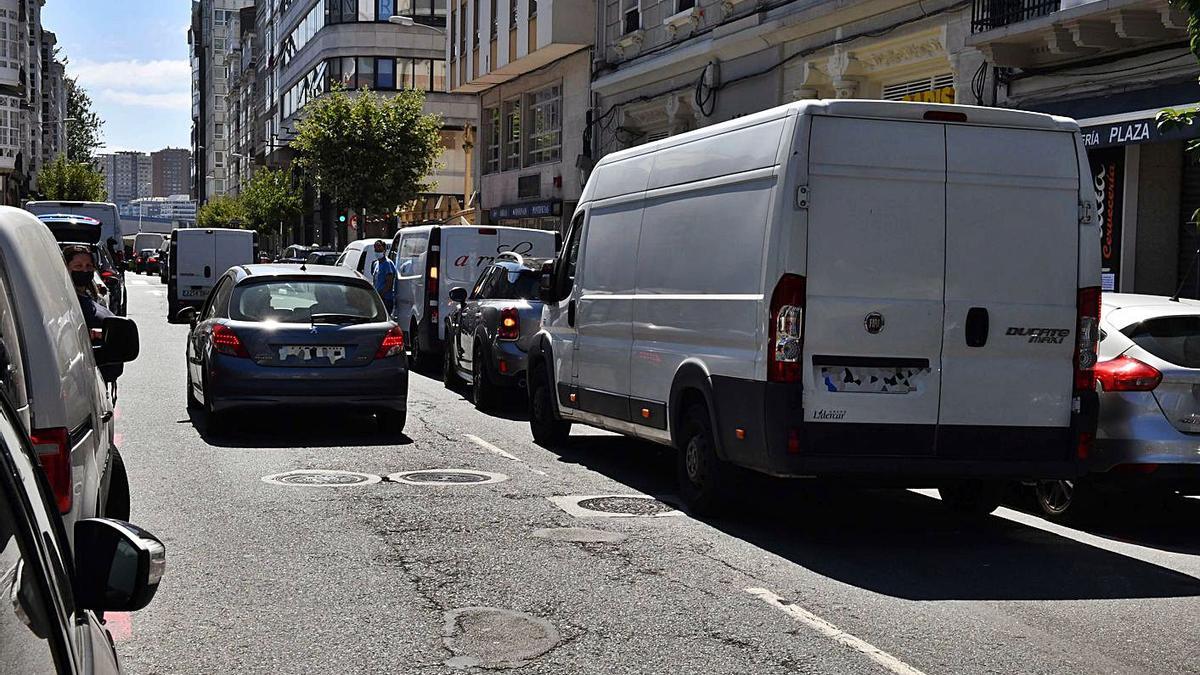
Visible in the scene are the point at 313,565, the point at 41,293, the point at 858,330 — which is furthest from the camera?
the point at 858,330

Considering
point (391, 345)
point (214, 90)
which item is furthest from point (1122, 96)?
point (214, 90)

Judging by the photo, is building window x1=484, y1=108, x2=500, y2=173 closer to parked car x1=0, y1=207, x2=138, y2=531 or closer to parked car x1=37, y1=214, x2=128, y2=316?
parked car x1=37, y1=214, x2=128, y2=316

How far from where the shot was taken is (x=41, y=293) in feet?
15.9

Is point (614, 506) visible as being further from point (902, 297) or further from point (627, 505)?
point (902, 297)

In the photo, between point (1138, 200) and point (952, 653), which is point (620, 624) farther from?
point (1138, 200)

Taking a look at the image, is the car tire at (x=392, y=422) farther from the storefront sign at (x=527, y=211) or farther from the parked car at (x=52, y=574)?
the storefront sign at (x=527, y=211)

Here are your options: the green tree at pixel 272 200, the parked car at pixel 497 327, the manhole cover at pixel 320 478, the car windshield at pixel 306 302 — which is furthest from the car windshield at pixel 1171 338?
the green tree at pixel 272 200

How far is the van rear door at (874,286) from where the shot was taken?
8312 mm

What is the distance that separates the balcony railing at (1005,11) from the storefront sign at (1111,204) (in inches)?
75.0

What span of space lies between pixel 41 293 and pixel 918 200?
17.1 ft

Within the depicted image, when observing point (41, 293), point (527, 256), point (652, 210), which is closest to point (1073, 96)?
point (527, 256)

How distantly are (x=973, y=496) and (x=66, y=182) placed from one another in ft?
372

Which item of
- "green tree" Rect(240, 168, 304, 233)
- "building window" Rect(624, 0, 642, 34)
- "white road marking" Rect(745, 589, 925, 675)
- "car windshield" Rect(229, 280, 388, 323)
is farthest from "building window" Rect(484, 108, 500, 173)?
"white road marking" Rect(745, 589, 925, 675)

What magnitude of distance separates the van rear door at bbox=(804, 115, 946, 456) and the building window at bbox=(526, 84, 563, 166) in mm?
29369
